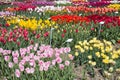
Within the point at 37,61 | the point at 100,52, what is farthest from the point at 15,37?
the point at 100,52

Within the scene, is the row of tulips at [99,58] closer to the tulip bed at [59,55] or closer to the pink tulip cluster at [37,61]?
the tulip bed at [59,55]

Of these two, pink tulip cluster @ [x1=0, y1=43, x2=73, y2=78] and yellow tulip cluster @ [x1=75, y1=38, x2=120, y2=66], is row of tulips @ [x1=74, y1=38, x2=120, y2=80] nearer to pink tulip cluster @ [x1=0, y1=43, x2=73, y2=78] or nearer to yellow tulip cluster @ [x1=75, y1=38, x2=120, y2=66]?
yellow tulip cluster @ [x1=75, y1=38, x2=120, y2=66]

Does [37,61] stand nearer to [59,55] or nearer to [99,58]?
[59,55]

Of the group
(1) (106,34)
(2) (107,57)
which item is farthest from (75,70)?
(1) (106,34)

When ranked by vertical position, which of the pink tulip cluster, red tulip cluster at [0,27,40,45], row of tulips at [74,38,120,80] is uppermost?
the pink tulip cluster

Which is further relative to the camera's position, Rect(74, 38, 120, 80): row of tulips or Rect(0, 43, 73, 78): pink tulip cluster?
Rect(74, 38, 120, 80): row of tulips

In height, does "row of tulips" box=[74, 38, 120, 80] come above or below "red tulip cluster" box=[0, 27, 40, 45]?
below

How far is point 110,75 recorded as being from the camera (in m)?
7.09

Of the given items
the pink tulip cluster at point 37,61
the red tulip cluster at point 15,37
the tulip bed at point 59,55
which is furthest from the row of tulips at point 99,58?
the red tulip cluster at point 15,37

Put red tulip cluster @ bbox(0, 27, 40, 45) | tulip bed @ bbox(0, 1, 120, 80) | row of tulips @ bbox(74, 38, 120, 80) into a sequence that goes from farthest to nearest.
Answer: red tulip cluster @ bbox(0, 27, 40, 45) < row of tulips @ bbox(74, 38, 120, 80) < tulip bed @ bbox(0, 1, 120, 80)

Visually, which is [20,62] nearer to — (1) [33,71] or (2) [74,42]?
(1) [33,71]

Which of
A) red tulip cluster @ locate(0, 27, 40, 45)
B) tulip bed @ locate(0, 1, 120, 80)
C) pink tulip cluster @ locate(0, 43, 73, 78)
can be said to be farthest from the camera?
red tulip cluster @ locate(0, 27, 40, 45)

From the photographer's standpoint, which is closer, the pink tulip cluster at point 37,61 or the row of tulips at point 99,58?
the pink tulip cluster at point 37,61

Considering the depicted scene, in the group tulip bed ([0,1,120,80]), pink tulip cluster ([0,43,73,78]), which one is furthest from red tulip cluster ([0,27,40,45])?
pink tulip cluster ([0,43,73,78])
